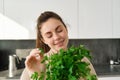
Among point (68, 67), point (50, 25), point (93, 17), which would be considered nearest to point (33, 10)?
point (93, 17)

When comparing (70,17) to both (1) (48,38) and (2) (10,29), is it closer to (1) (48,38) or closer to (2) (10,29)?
(2) (10,29)

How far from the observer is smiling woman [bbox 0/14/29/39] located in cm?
223

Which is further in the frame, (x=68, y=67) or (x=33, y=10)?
(x=33, y=10)

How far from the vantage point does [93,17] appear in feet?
7.56

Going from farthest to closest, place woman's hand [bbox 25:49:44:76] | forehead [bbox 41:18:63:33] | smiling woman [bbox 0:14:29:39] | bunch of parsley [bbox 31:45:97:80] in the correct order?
1. smiling woman [bbox 0:14:29:39]
2. forehead [bbox 41:18:63:33]
3. woman's hand [bbox 25:49:44:76]
4. bunch of parsley [bbox 31:45:97:80]

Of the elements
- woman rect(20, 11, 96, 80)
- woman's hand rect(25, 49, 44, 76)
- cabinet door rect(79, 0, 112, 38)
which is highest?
cabinet door rect(79, 0, 112, 38)

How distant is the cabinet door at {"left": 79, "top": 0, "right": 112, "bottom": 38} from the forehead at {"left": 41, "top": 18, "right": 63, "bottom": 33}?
146 centimetres

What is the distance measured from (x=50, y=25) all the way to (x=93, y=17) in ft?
5.11

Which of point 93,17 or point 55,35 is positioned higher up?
point 93,17

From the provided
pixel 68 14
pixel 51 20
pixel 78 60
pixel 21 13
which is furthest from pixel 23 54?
pixel 78 60

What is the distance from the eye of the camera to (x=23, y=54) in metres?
2.50

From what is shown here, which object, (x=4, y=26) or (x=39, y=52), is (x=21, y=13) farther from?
(x=39, y=52)

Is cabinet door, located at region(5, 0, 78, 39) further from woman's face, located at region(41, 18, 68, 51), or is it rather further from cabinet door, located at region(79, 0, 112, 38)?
woman's face, located at region(41, 18, 68, 51)

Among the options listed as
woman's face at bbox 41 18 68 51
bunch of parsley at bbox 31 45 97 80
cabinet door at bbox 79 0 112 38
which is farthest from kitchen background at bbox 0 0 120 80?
bunch of parsley at bbox 31 45 97 80
